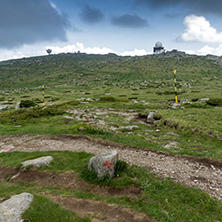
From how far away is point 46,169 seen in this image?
39.0 ft

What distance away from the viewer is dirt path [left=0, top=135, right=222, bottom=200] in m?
9.69

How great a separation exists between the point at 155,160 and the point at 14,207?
9099mm

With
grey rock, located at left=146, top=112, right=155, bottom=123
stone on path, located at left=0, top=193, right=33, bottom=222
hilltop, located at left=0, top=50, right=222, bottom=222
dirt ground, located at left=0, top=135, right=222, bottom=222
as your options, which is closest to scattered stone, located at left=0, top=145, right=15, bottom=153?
hilltop, located at left=0, top=50, right=222, bottom=222

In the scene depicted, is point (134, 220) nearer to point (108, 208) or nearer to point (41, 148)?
point (108, 208)

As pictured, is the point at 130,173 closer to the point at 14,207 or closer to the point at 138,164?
the point at 138,164

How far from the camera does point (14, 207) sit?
7.33 m

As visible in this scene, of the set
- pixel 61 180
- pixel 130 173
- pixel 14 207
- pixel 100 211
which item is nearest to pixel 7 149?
pixel 61 180

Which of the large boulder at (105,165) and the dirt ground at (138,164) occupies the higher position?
the large boulder at (105,165)

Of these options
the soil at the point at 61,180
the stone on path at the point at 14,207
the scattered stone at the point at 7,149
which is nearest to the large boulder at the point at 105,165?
the soil at the point at 61,180

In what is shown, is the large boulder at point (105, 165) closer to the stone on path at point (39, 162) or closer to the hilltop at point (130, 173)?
the hilltop at point (130, 173)

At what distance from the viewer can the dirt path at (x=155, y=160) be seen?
9.69 m

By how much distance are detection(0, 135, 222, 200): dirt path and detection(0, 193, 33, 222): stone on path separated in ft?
23.4

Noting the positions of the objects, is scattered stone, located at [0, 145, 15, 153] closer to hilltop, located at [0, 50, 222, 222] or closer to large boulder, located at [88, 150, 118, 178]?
hilltop, located at [0, 50, 222, 222]

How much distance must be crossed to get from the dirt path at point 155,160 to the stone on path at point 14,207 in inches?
281
